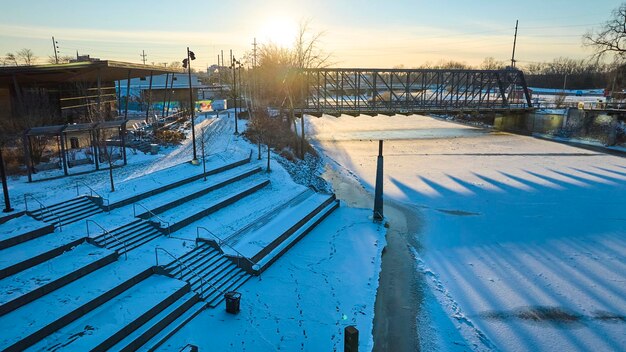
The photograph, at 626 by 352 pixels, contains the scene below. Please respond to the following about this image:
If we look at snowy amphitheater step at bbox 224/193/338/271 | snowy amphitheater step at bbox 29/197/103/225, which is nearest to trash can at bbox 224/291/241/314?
snowy amphitheater step at bbox 224/193/338/271

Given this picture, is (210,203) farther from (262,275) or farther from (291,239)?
(262,275)

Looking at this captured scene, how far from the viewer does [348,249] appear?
1812 centimetres

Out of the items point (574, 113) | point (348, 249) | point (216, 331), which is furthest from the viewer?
point (574, 113)

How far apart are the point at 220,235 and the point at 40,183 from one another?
9813mm

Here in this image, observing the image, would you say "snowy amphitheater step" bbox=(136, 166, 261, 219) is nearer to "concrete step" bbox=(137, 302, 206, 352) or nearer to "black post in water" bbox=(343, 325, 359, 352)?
"concrete step" bbox=(137, 302, 206, 352)

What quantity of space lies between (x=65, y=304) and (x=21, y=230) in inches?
183

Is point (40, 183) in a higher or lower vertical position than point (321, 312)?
higher

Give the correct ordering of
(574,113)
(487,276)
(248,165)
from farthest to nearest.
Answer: (574,113)
(248,165)
(487,276)

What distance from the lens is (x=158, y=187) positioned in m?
19.5

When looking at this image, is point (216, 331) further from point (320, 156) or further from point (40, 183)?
point (320, 156)

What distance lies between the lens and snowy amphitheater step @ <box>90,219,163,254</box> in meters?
14.2

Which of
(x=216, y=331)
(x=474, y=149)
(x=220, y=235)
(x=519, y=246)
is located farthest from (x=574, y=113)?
(x=216, y=331)

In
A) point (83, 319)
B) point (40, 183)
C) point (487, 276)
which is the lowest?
point (487, 276)

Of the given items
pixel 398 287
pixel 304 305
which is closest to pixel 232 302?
pixel 304 305
